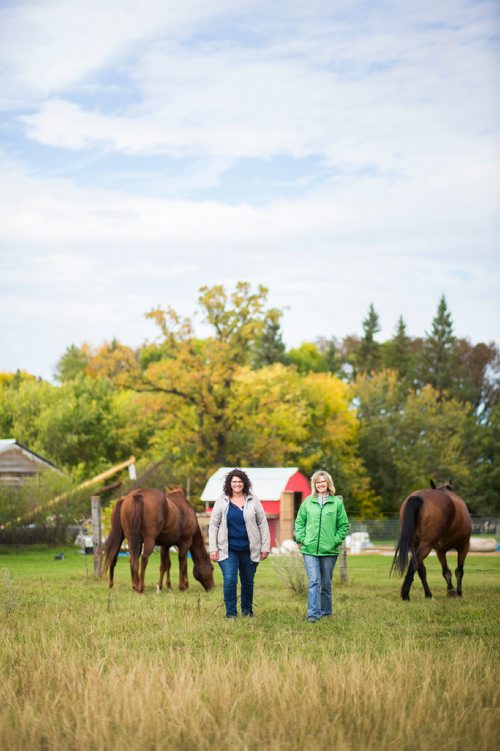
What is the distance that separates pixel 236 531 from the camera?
34.9ft

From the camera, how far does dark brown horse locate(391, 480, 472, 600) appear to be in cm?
1332

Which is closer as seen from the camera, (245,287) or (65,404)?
(245,287)

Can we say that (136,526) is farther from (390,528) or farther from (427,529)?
(390,528)

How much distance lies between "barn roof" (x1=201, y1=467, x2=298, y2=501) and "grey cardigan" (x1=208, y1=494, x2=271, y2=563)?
24.6m

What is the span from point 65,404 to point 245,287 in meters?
14.4

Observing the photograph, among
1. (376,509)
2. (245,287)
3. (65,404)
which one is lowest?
(376,509)

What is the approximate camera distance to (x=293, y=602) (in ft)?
42.5

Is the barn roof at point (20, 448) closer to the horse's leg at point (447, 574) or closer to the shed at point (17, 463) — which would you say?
the shed at point (17, 463)

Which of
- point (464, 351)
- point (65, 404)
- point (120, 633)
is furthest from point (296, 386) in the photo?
point (120, 633)

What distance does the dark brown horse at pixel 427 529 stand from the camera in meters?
13.3

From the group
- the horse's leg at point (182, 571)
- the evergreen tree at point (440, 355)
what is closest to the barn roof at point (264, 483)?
the horse's leg at point (182, 571)

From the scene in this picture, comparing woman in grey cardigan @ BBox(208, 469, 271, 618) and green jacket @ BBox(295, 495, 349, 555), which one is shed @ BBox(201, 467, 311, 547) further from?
woman in grey cardigan @ BBox(208, 469, 271, 618)

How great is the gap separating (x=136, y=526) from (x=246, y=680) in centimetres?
866

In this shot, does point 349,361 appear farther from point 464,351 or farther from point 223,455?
point 223,455
